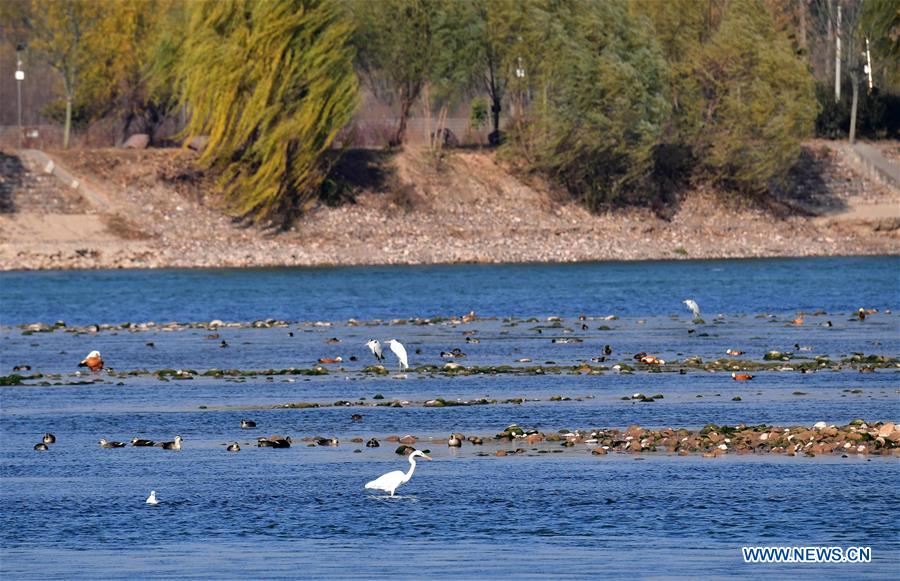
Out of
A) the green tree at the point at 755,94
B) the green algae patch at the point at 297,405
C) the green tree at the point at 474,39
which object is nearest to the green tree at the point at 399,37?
the green tree at the point at 474,39

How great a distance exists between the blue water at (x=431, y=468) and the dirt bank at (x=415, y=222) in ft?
95.4

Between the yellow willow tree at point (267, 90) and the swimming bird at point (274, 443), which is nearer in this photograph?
the swimming bird at point (274, 443)

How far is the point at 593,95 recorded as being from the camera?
8450 cm

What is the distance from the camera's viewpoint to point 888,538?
56.3 feet

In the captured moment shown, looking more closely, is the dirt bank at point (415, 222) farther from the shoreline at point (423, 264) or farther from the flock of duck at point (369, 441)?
the flock of duck at point (369, 441)

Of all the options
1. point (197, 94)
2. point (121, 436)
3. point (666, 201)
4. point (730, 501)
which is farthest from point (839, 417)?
point (666, 201)

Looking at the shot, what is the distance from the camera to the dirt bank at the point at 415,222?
7650cm

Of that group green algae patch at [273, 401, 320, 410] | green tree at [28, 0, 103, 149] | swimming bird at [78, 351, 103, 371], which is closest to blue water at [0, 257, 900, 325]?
swimming bird at [78, 351, 103, 371]

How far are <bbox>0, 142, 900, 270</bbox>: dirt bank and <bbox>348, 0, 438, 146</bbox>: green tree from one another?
4.28 meters

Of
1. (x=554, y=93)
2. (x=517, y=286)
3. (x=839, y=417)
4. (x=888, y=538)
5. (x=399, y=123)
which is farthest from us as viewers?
(x=399, y=123)

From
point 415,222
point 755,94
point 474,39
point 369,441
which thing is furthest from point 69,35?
point 369,441

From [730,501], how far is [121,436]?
394 inches

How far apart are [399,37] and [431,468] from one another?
2676 inches

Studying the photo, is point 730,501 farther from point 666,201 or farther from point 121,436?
point 666,201
